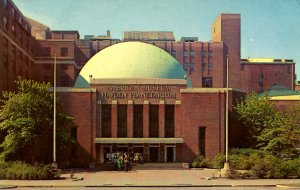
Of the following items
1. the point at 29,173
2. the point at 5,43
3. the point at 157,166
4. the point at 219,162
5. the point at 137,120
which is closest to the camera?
the point at 29,173

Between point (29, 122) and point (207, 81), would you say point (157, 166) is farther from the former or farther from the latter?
point (207, 81)

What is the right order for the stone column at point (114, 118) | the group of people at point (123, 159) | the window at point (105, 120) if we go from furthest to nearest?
the window at point (105, 120) → the stone column at point (114, 118) → the group of people at point (123, 159)

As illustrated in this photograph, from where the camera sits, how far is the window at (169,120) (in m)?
56.6

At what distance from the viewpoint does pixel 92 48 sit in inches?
4117

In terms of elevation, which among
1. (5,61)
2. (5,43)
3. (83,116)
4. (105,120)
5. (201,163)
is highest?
(5,43)

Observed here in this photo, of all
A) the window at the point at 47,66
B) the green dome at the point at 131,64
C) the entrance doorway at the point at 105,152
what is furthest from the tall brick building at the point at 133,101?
the window at the point at 47,66

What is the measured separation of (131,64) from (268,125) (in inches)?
707

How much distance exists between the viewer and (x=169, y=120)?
5684 cm

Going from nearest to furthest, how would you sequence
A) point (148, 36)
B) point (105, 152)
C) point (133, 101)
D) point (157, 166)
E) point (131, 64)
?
1. point (157, 166)
2. point (105, 152)
3. point (133, 101)
4. point (131, 64)
5. point (148, 36)

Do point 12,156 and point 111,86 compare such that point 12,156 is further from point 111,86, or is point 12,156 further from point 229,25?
point 229,25

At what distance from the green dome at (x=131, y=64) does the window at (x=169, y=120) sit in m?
6.96

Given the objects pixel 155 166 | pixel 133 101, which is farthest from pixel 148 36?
pixel 155 166

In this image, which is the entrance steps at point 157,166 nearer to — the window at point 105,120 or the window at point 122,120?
the window at point 122,120

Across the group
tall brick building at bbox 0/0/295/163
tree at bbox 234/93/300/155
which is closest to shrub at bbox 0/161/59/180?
tall brick building at bbox 0/0/295/163
